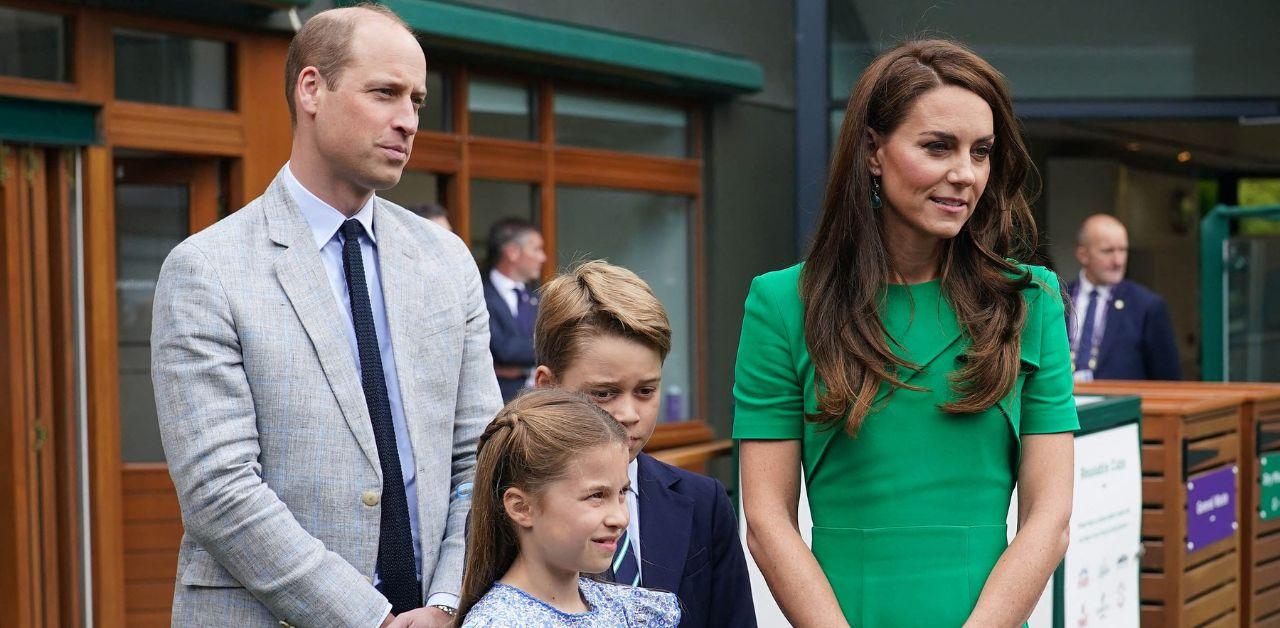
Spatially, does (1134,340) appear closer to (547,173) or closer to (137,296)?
(547,173)

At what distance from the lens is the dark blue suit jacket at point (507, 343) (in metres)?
7.66

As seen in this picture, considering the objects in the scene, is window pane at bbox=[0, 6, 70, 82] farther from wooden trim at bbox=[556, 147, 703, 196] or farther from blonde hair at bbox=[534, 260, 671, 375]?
blonde hair at bbox=[534, 260, 671, 375]

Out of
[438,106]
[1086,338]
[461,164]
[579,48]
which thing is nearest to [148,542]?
[461,164]

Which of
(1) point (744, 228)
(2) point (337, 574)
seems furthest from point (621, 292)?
(1) point (744, 228)

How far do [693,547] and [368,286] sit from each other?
2.57 ft

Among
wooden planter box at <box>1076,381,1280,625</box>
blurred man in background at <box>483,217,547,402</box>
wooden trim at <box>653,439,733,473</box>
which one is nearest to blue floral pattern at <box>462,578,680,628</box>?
wooden trim at <box>653,439,733,473</box>

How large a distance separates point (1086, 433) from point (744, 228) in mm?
6749

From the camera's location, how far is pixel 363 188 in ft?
9.69

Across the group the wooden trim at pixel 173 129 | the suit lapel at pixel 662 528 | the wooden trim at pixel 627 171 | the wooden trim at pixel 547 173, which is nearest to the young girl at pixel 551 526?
the suit lapel at pixel 662 528

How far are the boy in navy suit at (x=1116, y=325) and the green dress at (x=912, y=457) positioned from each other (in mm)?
6317

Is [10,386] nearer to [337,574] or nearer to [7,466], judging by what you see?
[7,466]

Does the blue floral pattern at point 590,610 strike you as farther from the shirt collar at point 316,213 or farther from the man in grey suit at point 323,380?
the shirt collar at point 316,213

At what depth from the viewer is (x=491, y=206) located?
30.5 feet

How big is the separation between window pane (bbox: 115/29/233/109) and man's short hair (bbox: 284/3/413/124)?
411cm
